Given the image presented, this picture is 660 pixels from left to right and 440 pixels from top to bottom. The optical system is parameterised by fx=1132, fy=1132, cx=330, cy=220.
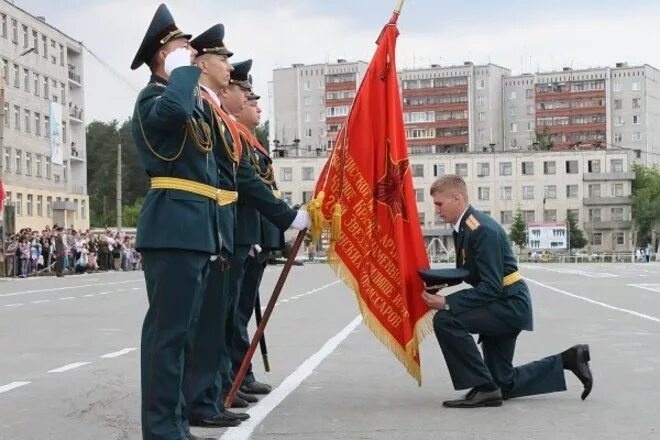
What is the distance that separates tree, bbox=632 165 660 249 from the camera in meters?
127

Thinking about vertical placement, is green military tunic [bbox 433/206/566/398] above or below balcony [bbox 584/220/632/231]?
above

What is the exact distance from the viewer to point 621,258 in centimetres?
10969

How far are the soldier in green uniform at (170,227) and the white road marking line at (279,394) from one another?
2.58 feet

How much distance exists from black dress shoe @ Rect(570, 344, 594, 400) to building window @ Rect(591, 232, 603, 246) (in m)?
124

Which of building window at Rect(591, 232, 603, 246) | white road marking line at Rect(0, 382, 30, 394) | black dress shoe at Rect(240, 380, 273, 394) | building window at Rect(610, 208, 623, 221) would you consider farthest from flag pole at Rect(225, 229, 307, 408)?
building window at Rect(610, 208, 623, 221)

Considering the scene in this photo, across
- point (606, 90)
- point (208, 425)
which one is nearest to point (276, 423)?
point (208, 425)

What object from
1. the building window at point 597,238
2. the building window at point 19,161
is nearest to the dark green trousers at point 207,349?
the building window at point 19,161

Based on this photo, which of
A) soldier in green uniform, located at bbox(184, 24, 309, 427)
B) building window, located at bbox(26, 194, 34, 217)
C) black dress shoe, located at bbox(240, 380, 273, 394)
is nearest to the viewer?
soldier in green uniform, located at bbox(184, 24, 309, 427)

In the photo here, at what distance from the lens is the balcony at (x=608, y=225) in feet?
420

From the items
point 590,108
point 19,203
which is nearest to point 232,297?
point 19,203

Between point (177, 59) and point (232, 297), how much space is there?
6.70ft

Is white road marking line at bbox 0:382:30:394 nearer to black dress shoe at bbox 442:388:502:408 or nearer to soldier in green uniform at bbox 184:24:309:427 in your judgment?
soldier in green uniform at bbox 184:24:309:427

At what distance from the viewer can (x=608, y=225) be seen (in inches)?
5074

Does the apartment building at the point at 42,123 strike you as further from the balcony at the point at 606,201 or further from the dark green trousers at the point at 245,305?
the dark green trousers at the point at 245,305
